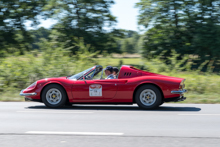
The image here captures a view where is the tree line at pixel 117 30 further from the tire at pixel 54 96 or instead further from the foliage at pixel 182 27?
the tire at pixel 54 96

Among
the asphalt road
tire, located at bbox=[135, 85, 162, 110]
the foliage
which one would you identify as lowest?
the asphalt road

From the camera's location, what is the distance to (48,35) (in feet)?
84.7

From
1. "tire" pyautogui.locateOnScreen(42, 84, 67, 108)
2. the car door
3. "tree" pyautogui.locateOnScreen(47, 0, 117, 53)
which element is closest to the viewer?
the car door

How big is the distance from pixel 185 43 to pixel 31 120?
61.8ft

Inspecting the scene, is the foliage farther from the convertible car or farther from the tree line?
the convertible car

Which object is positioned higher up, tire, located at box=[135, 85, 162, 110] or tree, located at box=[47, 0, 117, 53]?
tree, located at box=[47, 0, 117, 53]

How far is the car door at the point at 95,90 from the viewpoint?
8.05 meters

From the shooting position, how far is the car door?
26.4 feet

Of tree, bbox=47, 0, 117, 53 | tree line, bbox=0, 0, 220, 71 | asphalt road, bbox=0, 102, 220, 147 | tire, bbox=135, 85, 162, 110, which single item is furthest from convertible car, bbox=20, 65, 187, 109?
tree, bbox=47, 0, 117, 53

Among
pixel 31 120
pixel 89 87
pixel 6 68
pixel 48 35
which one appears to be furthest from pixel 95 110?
pixel 48 35

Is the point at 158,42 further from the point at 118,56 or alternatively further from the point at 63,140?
the point at 63,140

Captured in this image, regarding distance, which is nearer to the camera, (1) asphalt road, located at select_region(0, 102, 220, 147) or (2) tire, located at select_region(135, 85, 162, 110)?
(1) asphalt road, located at select_region(0, 102, 220, 147)

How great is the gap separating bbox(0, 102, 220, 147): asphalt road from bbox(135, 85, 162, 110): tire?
0.21 metres

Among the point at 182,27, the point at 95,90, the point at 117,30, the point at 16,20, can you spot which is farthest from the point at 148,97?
the point at 16,20
